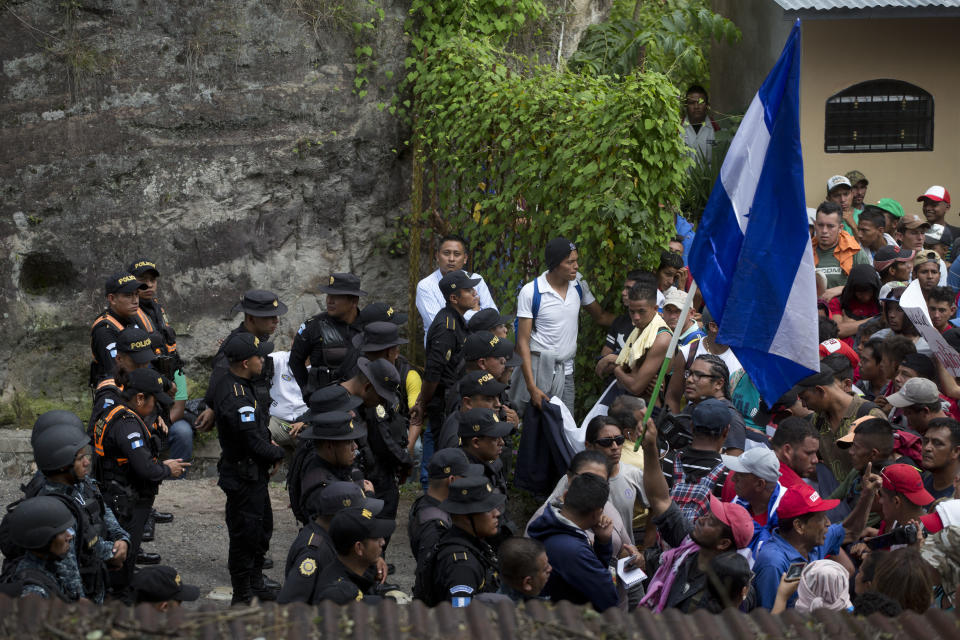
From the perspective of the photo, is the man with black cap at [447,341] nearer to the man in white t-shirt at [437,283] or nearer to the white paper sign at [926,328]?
the man in white t-shirt at [437,283]

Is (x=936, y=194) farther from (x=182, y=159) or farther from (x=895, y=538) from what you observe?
(x=182, y=159)

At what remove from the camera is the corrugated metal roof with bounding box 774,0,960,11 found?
12078 mm

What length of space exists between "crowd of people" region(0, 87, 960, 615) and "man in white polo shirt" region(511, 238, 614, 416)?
20mm

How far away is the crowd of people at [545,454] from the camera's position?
5.24m

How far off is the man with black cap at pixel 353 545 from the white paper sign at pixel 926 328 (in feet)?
13.9

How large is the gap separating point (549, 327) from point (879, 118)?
6.32 m

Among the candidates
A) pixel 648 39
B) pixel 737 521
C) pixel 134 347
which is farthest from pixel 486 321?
pixel 648 39

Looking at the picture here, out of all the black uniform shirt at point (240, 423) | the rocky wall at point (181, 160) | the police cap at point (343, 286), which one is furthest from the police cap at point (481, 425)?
the rocky wall at point (181, 160)

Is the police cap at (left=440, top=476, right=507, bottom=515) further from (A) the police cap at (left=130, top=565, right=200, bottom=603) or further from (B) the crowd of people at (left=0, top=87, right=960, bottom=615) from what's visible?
(A) the police cap at (left=130, top=565, right=200, bottom=603)

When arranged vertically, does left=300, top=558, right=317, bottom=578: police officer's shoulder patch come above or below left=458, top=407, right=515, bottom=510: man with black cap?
below

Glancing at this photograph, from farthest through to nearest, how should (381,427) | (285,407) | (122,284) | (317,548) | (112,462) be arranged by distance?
(285,407) < (122,284) < (381,427) < (112,462) < (317,548)

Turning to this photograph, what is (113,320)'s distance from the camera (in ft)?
28.2

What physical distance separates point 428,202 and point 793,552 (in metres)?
6.75

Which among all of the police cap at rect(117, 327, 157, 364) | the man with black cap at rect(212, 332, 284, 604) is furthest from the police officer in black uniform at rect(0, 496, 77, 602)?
the police cap at rect(117, 327, 157, 364)
